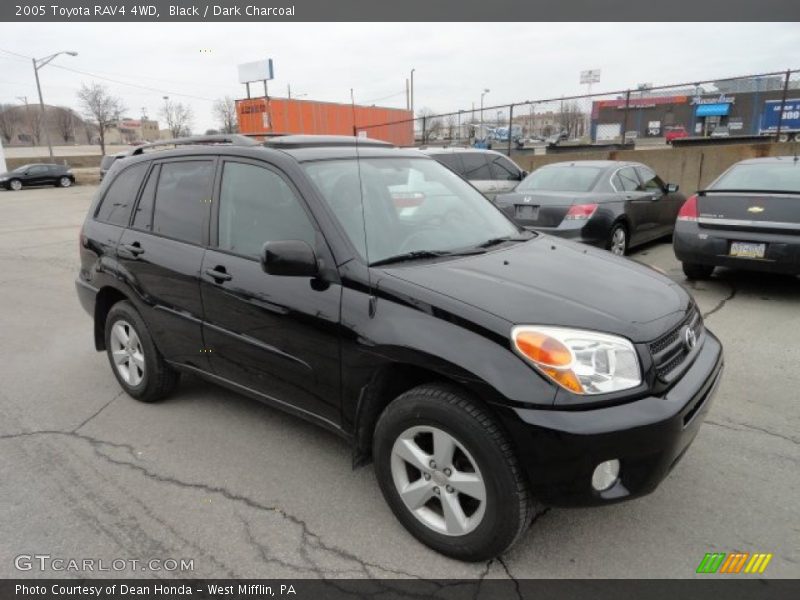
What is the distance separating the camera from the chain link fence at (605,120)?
597 inches

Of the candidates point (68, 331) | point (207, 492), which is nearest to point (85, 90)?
point (68, 331)

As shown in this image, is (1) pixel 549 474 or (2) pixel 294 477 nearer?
(1) pixel 549 474

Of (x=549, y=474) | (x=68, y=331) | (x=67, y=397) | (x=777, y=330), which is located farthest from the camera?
(x=68, y=331)

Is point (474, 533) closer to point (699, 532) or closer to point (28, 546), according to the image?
point (699, 532)

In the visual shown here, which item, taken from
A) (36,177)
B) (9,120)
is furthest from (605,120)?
(9,120)

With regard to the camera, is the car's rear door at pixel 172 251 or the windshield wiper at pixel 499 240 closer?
the windshield wiper at pixel 499 240

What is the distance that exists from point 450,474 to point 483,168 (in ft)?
29.8

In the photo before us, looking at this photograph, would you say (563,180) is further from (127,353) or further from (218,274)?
(127,353)

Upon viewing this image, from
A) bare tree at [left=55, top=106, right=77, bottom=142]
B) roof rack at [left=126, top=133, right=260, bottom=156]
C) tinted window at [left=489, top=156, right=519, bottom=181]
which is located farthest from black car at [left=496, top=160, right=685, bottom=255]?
bare tree at [left=55, top=106, right=77, bottom=142]

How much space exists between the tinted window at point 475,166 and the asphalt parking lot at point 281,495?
6622 millimetres

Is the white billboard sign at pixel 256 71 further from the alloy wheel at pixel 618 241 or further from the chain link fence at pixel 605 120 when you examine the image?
the alloy wheel at pixel 618 241

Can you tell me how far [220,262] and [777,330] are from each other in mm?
4989

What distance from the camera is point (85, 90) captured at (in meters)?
57.4

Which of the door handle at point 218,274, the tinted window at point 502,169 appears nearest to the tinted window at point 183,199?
the door handle at point 218,274
